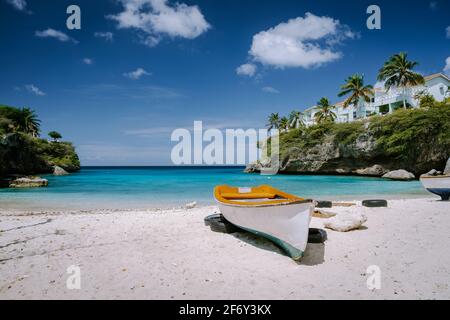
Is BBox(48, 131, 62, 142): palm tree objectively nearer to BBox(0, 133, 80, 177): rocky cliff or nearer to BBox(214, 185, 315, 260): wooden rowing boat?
BBox(0, 133, 80, 177): rocky cliff

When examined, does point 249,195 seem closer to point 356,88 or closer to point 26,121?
point 356,88

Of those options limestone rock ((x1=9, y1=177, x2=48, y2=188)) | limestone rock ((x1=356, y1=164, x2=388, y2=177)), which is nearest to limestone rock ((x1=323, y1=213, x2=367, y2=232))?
limestone rock ((x1=9, y1=177, x2=48, y2=188))

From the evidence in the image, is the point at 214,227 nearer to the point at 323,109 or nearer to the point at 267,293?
the point at 267,293

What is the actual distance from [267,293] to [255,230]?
2.25 meters

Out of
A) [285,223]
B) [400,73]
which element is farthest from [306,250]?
[400,73]

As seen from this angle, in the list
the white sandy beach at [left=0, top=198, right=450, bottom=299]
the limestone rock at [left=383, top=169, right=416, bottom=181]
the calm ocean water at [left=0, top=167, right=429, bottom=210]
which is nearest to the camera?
the white sandy beach at [left=0, top=198, right=450, bottom=299]

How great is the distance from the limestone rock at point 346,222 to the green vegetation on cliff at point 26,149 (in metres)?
47.3

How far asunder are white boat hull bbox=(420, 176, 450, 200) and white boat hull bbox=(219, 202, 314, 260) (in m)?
10.2

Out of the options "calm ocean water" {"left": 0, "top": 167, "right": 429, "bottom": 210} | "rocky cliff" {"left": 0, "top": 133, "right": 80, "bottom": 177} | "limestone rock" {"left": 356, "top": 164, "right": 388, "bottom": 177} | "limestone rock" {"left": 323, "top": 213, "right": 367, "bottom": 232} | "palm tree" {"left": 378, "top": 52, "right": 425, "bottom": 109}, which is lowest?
"calm ocean water" {"left": 0, "top": 167, "right": 429, "bottom": 210}

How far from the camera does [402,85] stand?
1758 inches

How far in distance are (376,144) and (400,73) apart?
13.1m

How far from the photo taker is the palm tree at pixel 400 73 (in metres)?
43.2

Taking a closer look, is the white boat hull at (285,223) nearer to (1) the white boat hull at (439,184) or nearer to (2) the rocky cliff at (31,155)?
(1) the white boat hull at (439,184)

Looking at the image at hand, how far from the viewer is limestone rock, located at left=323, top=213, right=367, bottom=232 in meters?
8.03
